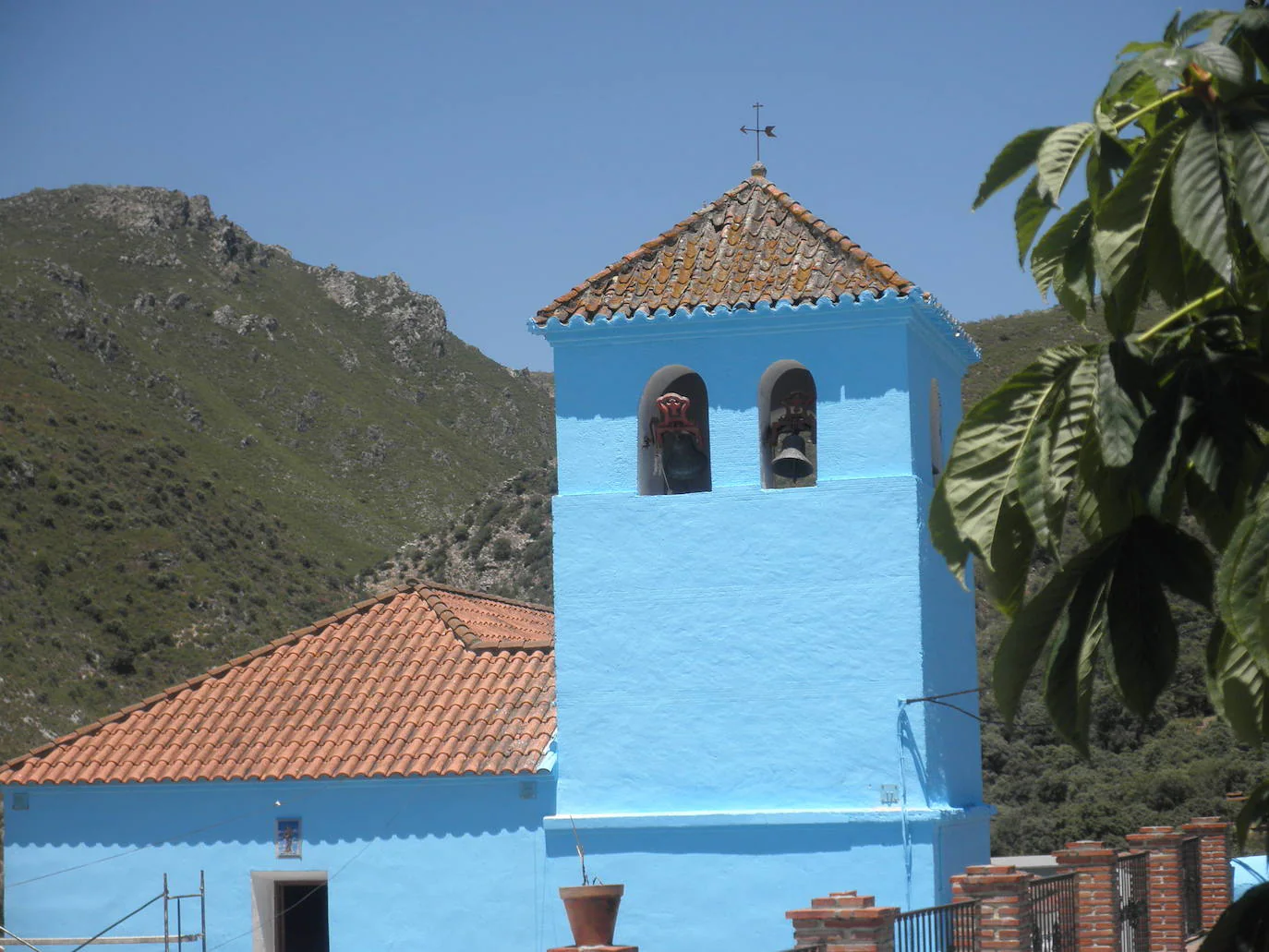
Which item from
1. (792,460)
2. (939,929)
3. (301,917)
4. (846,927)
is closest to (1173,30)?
(846,927)

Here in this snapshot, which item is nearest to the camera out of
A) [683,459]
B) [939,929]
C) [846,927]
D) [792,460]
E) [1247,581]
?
[1247,581]

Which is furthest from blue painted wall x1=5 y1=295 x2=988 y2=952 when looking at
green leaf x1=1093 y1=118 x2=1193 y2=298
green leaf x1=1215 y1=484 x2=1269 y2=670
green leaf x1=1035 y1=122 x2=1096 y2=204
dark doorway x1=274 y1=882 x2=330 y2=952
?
green leaf x1=1215 y1=484 x2=1269 y2=670

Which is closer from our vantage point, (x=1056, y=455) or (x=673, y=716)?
(x=1056, y=455)

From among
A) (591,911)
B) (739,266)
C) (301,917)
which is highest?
(739,266)

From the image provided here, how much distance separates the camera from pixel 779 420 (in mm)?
13844

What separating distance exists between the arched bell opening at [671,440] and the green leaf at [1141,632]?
10.5m

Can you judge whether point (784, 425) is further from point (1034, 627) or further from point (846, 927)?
point (1034, 627)

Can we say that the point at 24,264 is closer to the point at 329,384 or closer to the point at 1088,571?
the point at 329,384

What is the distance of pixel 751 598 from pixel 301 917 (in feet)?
19.9

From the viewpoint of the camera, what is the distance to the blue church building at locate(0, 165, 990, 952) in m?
13.1

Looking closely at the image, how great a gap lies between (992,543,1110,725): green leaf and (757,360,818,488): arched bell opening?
10131 mm

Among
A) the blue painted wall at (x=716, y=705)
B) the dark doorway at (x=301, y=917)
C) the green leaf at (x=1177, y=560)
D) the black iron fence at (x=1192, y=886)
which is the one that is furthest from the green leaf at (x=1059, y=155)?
the black iron fence at (x=1192, y=886)

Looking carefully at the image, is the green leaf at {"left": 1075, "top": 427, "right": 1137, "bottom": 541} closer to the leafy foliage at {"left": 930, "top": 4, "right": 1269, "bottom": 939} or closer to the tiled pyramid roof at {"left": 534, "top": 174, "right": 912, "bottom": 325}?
the leafy foliage at {"left": 930, "top": 4, "right": 1269, "bottom": 939}

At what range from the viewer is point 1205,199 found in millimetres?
3324
